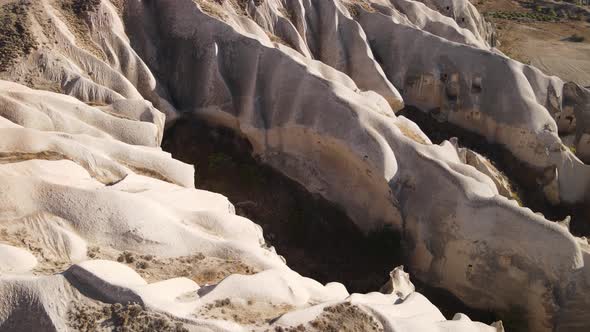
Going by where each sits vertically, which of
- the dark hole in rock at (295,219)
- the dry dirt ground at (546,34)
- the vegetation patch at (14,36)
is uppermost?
the vegetation patch at (14,36)

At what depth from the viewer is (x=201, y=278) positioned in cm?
785

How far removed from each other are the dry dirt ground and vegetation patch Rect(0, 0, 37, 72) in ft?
78.4

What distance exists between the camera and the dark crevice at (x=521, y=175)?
601 inches

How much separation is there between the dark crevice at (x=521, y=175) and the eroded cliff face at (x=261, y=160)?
0.78 feet

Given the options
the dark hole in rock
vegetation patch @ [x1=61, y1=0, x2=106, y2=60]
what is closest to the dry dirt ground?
the dark hole in rock

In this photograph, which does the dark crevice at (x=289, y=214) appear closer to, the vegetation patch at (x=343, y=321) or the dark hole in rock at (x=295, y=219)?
the dark hole in rock at (x=295, y=219)

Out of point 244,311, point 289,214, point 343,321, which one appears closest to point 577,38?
point 289,214

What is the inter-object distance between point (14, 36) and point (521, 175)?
42.1 ft

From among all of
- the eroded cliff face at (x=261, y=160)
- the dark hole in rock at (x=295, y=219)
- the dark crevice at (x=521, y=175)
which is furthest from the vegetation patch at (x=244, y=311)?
the dark crevice at (x=521, y=175)

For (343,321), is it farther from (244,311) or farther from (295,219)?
(295,219)

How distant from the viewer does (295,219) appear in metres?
13.4

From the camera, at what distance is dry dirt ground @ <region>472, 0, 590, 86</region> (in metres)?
30.9

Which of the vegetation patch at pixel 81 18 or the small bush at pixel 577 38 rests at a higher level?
the vegetation patch at pixel 81 18

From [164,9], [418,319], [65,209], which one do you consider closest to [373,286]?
[418,319]
